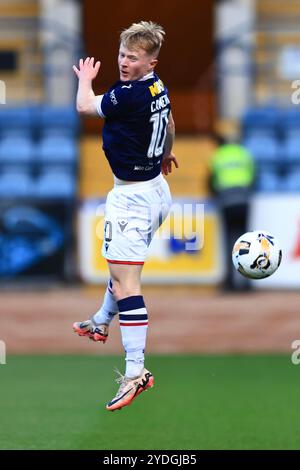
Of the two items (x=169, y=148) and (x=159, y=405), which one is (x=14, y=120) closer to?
(x=159, y=405)

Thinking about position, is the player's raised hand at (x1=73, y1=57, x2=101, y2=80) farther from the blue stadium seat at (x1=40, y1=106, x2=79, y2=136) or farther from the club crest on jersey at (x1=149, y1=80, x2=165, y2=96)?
the blue stadium seat at (x1=40, y1=106, x2=79, y2=136)

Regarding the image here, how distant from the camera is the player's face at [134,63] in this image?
6.12 metres

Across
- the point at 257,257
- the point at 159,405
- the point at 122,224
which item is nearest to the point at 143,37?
the point at 122,224

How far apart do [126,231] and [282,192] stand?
22.4ft

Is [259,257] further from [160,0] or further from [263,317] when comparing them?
[160,0]

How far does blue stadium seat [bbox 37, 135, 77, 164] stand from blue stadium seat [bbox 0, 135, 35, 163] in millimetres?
109

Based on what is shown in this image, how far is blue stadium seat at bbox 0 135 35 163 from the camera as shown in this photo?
14023mm


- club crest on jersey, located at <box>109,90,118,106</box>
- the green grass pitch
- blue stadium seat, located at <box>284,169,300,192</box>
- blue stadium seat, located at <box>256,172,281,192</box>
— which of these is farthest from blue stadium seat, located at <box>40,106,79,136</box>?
club crest on jersey, located at <box>109,90,118,106</box>

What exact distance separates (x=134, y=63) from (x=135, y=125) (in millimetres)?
307

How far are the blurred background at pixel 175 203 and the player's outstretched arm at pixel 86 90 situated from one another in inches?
80.3

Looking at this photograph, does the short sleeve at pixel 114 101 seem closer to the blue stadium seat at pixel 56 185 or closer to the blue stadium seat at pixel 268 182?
the blue stadium seat at pixel 56 185

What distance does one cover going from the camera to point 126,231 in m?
6.37

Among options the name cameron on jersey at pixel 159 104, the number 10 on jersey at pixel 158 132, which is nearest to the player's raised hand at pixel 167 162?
the number 10 on jersey at pixel 158 132

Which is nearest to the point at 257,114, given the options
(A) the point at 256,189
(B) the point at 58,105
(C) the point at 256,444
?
(A) the point at 256,189
